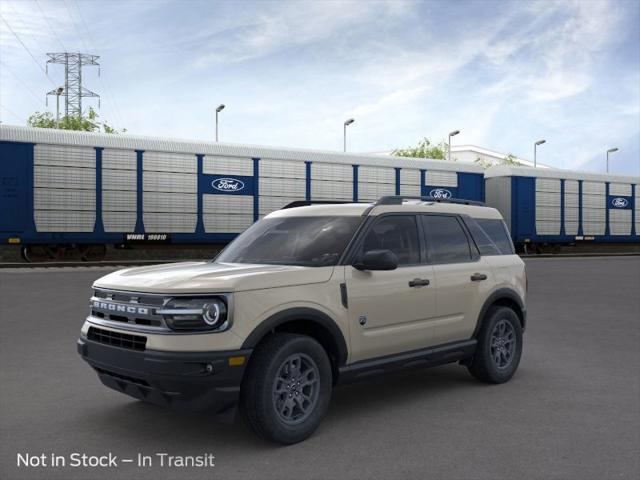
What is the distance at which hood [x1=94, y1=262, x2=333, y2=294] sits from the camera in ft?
14.3

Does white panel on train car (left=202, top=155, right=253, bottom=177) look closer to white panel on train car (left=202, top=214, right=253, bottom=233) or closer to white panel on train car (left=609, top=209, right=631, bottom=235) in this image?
white panel on train car (left=202, top=214, right=253, bottom=233)

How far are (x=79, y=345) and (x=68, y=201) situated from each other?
62.2 ft

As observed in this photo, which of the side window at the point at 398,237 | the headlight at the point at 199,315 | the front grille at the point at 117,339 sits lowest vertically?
the front grille at the point at 117,339

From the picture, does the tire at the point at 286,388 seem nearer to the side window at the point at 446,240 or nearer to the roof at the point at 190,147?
the side window at the point at 446,240

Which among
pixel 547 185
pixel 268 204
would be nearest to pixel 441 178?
pixel 547 185

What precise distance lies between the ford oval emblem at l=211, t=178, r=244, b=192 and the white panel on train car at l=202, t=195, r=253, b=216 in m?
0.28

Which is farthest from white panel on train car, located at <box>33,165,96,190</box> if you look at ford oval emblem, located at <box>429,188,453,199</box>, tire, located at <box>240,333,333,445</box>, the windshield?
tire, located at <box>240,333,333,445</box>

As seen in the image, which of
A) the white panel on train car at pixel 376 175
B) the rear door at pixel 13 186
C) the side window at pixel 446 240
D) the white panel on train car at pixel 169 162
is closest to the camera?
the side window at pixel 446 240

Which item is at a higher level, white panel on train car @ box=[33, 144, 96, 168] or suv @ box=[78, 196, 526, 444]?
white panel on train car @ box=[33, 144, 96, 168]

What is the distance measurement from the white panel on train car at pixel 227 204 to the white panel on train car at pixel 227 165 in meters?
0.95

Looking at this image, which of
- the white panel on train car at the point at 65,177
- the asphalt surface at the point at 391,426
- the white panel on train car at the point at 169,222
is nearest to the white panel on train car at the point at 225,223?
the white panel on train car at the point at 169,222

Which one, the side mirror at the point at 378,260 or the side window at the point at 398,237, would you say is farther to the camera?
the side window at the point at 398,237

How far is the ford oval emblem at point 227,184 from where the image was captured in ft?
82.4

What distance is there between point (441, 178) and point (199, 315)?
27301 millimetres
